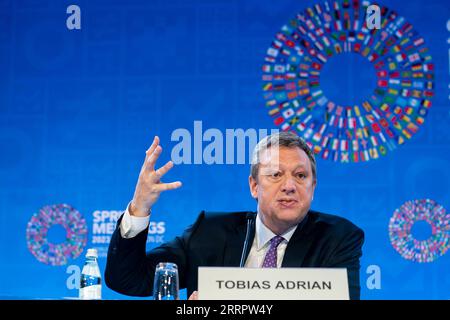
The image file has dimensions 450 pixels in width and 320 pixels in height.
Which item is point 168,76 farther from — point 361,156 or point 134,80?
point 361,156

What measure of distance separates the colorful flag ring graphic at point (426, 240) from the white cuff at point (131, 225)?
6.87 feet

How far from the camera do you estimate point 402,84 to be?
149 inches

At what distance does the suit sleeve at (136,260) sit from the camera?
2.06m

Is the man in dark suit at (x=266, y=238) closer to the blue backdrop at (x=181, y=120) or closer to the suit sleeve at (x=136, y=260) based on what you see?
the suit sleeve at (x=136, y=260)

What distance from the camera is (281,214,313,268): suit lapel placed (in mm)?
2098

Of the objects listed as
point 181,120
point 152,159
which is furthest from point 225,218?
point 181,120

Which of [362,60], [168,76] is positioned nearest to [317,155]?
[362,60]

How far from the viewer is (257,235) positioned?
2.30 metres

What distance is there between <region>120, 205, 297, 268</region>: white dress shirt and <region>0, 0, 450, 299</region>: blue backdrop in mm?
1483

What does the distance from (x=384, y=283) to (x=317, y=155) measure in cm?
82

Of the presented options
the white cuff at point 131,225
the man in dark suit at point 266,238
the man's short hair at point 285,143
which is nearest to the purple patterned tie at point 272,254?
the man in dark suit at point 266,238

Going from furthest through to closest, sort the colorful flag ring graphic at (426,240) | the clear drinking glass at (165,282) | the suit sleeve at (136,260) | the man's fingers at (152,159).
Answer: the colorful flag ring graphic at (426,240) < the suit sleeve at (136,260) < the man's fingers at (152,159) < the clear drinking glass at (165,282)

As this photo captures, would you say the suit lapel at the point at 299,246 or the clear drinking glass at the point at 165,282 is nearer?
the clear drinking glass at the point at 165,282

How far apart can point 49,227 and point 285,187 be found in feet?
6.52
